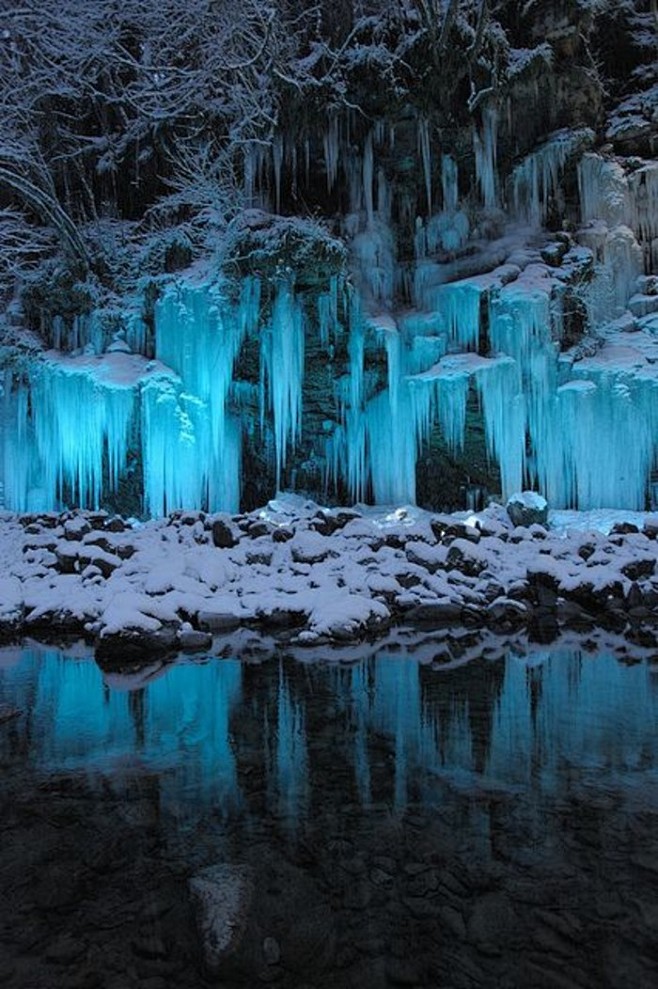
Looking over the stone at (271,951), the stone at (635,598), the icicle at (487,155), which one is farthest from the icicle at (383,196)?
the stone at (271,951)

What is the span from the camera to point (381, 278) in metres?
13.8

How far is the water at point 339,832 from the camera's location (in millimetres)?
1889

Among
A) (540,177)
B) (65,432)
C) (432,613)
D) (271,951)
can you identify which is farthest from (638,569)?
(65,432)

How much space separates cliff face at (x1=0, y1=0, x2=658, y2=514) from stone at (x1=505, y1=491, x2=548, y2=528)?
27.3 inches

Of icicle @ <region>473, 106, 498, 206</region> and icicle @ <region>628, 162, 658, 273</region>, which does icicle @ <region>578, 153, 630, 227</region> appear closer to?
icicle @ <region>628, 162, 658, 273</region>

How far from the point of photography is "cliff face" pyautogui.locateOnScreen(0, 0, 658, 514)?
12281 millimetres

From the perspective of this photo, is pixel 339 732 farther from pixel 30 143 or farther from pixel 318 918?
pixel 30 143

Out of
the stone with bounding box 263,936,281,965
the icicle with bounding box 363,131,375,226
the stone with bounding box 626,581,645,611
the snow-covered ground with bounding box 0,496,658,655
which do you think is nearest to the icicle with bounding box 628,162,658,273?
the icicle with bounding box 363,131,375,226

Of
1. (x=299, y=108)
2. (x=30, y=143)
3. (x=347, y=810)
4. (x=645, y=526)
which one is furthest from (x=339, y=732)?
(x=30, y=143)

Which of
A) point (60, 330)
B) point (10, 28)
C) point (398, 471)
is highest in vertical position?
point (10, 28)

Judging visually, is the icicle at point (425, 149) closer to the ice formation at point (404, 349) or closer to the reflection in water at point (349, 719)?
the ice formation at point (404, 349)

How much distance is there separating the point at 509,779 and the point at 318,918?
1456 millimetres

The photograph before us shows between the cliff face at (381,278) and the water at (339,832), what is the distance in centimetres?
853

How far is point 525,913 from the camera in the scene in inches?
82.3
